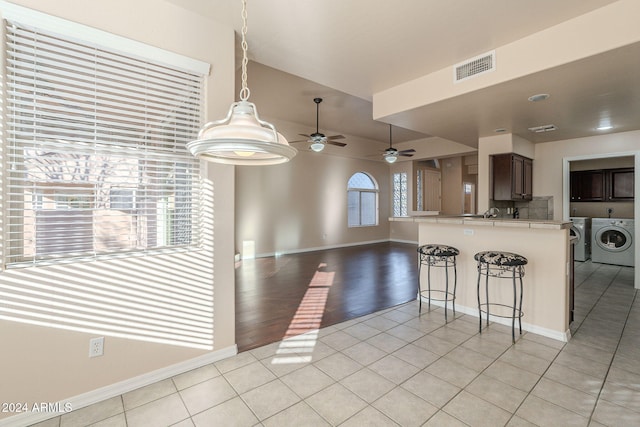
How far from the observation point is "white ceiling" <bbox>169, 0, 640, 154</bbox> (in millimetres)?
2256

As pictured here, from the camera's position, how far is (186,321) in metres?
2.33

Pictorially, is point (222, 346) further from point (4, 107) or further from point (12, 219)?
point (4, 107)

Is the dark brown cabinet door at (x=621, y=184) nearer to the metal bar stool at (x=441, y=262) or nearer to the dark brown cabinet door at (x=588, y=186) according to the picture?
the dark brown cabinet door at (x=588, y=186)

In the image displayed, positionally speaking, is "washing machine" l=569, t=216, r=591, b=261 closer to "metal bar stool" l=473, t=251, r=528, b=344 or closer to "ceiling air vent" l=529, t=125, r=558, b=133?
"ceiling air vent" l=529, t=125, r=558, b=133

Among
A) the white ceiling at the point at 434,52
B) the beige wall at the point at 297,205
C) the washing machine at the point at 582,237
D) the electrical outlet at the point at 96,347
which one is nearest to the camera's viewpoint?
the electrical outlet at the point at 96,347

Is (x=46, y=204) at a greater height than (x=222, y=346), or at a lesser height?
greater

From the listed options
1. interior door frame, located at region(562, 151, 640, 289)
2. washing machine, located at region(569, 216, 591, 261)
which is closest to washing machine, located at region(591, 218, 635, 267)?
washing machine, located at region(569, 216, 591, 261)

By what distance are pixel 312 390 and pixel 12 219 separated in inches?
85.4

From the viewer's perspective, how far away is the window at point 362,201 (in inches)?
352

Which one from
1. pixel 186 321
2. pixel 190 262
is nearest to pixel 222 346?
pixel 186 321

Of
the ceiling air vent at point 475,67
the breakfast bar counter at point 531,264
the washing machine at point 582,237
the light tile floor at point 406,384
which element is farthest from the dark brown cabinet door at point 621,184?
the ceiling air vent at point 475,67

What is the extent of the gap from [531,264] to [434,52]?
7.64 feet

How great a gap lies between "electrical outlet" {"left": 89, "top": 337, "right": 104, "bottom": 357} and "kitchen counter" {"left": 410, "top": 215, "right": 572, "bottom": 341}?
333 cm

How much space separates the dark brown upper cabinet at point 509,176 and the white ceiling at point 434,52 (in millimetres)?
747
